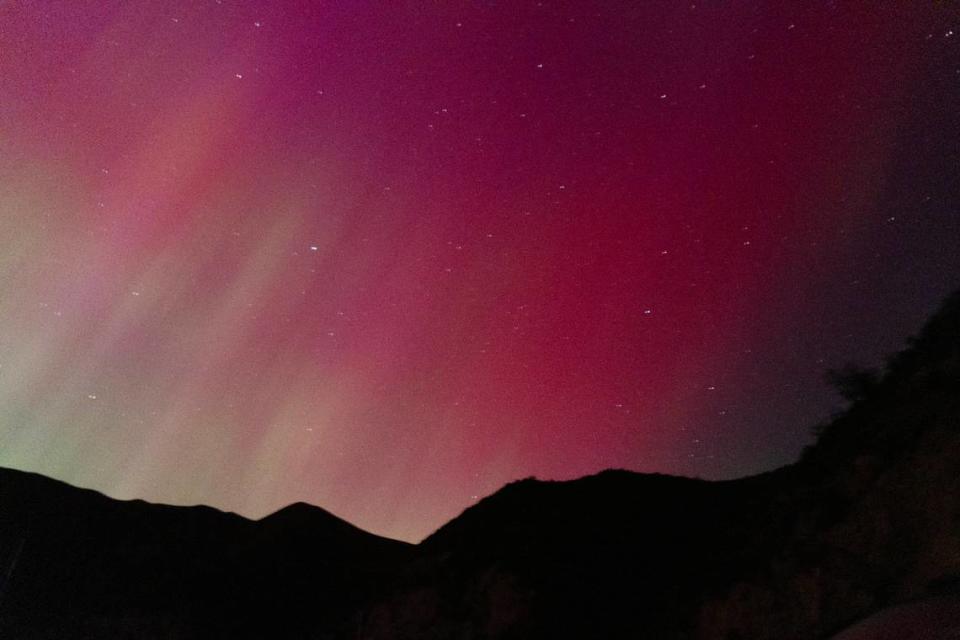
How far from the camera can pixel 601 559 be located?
19.2 m

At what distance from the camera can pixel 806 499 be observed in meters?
13.3

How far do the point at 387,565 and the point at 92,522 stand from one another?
1956cm

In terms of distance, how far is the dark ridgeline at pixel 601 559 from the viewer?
11.2 metres

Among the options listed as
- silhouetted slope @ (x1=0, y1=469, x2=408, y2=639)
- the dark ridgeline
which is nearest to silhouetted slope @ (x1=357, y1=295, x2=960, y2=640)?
the dark ridgeline

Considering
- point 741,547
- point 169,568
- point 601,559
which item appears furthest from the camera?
point 169,568

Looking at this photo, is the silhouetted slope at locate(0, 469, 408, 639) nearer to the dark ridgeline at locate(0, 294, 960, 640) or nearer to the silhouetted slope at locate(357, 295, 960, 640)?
the dark ridgeline at locate(0, 294, 960, 640)

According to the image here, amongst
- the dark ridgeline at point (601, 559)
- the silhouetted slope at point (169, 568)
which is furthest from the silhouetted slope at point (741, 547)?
the silhouetted slope at point (169, 568)

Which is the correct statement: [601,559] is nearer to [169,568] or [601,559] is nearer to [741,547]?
[741,547]

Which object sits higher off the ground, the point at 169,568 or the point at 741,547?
the point at 741,547

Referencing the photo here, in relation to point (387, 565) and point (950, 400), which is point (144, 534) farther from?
point (950, 400)

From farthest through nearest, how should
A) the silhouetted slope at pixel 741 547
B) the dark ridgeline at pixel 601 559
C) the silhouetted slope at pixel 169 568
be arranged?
the silhouetted slope at pixel 169 568
the dark ridgeline at pixel 601 559
the silhouetted slope at pixel 741 547

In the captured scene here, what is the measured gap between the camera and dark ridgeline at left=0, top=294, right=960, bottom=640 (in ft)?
36.7

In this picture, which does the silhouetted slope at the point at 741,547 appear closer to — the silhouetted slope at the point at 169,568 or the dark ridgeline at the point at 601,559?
the dark ridgeline at the point at 601,559

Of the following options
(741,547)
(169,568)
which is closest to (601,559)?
(741,547)
